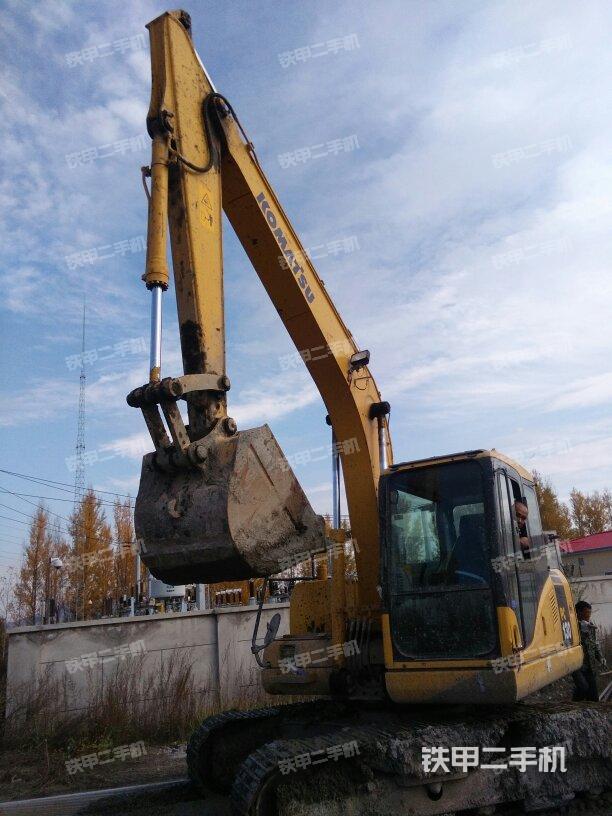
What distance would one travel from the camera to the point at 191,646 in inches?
404

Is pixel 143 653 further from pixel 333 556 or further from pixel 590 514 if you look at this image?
pixel 590 514

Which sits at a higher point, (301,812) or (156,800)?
(301,812)

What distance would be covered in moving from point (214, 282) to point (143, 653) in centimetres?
693

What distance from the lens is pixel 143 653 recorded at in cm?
976

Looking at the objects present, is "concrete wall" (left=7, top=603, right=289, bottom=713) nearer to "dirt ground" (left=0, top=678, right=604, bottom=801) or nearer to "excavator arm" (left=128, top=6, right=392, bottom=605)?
"dirt ground" (left=0, top=678, right=604, bottom=801)

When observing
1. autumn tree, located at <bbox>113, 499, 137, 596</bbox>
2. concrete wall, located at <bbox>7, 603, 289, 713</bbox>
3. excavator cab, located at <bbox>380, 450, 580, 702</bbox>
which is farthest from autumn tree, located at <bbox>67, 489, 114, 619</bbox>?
excavator cab, located at <bbox>380, 450, 580, 702</bbox>

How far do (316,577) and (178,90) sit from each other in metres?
4.14

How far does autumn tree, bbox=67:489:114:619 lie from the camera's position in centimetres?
3291

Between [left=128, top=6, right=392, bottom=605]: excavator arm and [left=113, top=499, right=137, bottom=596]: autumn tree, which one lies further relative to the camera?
[left=113, top=499, right=137, bottom=596]: autumn tree

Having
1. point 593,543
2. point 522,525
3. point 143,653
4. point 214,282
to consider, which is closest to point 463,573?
point 522,525

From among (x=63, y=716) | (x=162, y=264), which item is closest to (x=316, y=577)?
(x=162, y=264)

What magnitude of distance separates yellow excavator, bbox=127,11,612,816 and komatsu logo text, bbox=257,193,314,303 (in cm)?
2

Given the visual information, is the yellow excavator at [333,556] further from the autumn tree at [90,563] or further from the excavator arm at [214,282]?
the autumn tree at [90,563]

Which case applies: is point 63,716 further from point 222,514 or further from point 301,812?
point 222,514
